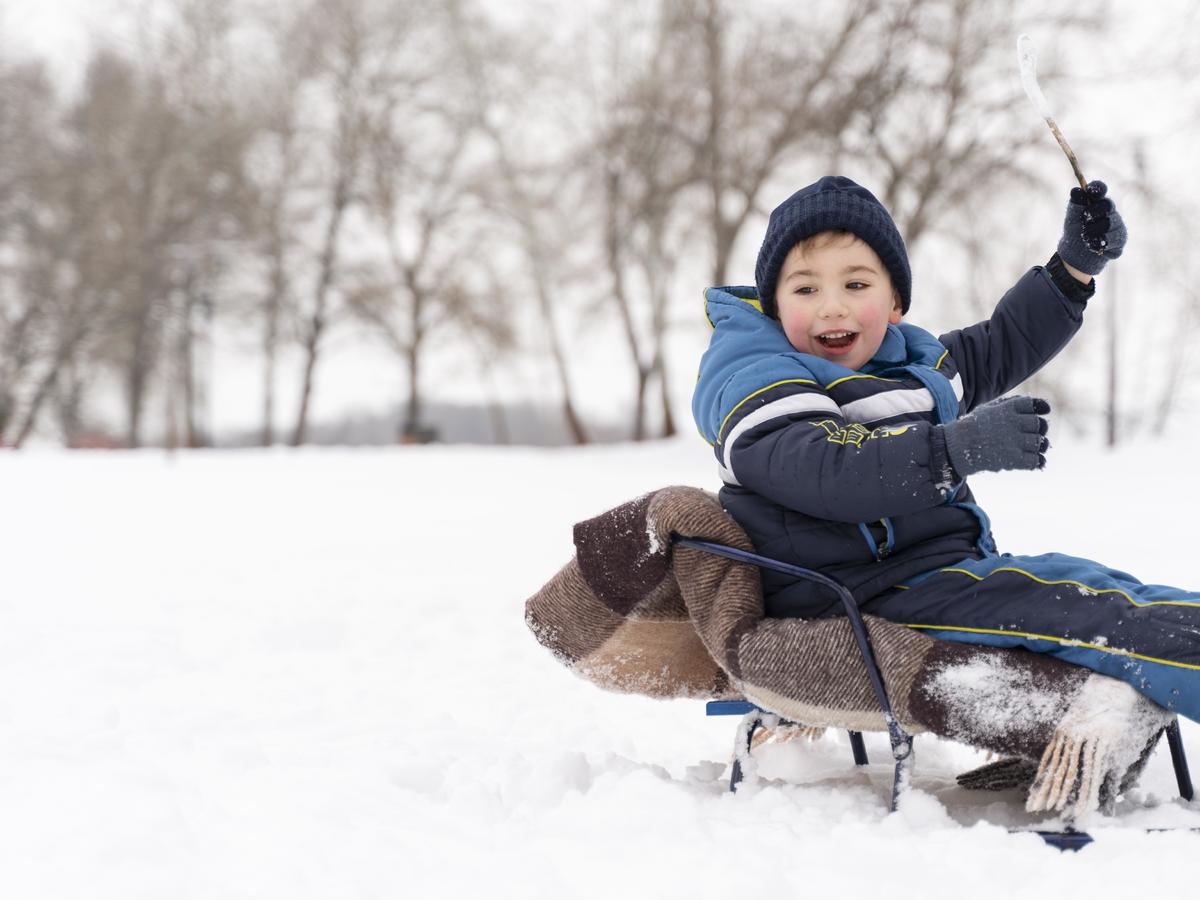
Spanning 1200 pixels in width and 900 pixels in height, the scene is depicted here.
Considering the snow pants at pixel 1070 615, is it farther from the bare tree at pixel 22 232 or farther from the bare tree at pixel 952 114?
the bare tree at pixel 22 232

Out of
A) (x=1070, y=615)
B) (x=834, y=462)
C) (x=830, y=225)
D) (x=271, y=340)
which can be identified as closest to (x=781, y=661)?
(x=834, y=462)

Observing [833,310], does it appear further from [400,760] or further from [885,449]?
[400,760]

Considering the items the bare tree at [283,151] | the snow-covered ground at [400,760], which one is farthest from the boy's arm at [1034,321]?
the bare tree at [283,151]

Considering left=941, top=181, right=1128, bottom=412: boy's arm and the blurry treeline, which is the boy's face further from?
the blurry treeline

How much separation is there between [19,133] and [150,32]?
10.7 feet

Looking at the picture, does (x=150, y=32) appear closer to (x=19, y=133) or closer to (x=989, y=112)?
(x=19, y=133)

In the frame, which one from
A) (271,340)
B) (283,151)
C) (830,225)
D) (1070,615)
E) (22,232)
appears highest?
(283,151)

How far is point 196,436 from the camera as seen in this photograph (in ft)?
80.5

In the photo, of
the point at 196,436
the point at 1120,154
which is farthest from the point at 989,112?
the point at 196,436

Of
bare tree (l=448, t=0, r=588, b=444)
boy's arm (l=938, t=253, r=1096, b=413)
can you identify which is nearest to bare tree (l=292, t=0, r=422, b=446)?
bare tree (l=448, t=0, r=588, b=444)

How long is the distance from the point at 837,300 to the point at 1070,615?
825 mm

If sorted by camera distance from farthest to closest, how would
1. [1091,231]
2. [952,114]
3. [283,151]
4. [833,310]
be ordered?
[283,151] < [952,114] < [1091,231] < [833,310]

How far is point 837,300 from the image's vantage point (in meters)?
2.38

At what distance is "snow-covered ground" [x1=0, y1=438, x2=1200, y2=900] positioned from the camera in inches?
72.1
